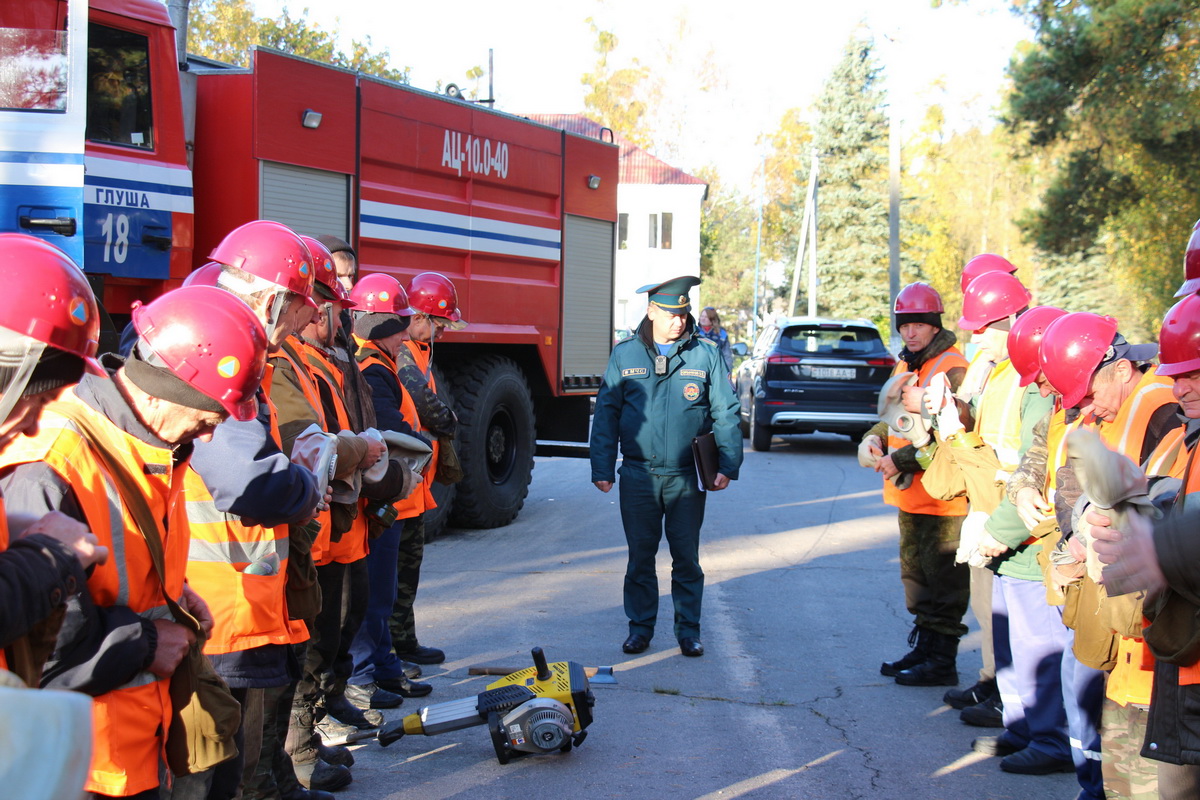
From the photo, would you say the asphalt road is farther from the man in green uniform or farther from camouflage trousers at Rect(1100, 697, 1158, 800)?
camouflage trousers at Rect(1100, 697, 1158, 800)

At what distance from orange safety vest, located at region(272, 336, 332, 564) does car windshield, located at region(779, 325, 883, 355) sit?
12.3 m

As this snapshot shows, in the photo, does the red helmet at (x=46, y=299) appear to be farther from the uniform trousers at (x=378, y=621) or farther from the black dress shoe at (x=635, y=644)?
the black dress shoe at (x=635, y=644)

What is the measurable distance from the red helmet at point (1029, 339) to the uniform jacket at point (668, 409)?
2.24 m

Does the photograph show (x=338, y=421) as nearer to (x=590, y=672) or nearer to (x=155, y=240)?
(x=590, y=672)

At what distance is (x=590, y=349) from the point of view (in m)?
11.3

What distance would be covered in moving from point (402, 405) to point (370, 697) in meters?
1.39

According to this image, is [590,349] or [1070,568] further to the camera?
[590,349]

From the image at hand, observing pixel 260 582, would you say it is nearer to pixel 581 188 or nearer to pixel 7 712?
pixel 7 712

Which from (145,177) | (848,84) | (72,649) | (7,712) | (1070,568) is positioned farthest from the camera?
(848,84)

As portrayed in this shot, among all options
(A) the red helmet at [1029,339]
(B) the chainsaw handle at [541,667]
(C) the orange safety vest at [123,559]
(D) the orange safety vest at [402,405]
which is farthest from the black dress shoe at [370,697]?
(A) the red helmet at [1029,339]

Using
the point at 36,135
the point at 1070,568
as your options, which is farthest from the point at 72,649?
the point at 36,135

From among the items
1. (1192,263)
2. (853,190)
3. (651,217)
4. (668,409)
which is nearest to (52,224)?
(668,409)

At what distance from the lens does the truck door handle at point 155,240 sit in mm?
6492

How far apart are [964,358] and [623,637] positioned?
8.33 ft
